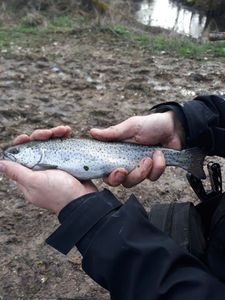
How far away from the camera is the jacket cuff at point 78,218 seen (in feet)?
6.39

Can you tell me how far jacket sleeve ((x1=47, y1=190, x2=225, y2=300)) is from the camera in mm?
1762

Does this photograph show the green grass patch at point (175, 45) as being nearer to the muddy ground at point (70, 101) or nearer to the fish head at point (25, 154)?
the muddy ground at point (70, 101)

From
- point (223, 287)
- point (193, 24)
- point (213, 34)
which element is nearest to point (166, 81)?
point (213, 34)

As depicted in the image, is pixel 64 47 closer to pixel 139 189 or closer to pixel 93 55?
pixel 93 55

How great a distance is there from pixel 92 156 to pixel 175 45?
5.40 meters

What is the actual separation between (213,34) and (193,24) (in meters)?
6.66

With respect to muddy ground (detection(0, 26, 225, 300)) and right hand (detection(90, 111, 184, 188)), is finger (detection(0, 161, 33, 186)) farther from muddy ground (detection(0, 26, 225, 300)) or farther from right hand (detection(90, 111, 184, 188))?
muddy ground (detection(0, 26, 225, 300))

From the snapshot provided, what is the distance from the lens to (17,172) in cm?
254

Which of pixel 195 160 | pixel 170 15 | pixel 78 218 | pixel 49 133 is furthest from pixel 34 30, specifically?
pixel 170 15

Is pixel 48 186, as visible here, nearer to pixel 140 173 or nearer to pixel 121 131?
pixel 140 173

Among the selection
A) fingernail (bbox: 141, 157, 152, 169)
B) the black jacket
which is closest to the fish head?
fingernail (bbox: 141, 157, 152, 169)

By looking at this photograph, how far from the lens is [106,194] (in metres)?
2.09

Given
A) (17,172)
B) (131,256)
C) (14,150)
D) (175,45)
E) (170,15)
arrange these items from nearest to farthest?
(131,256) < (17,172) < (14,150) < (175,45) < (170,15)

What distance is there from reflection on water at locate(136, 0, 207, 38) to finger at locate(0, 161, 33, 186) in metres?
12.1
